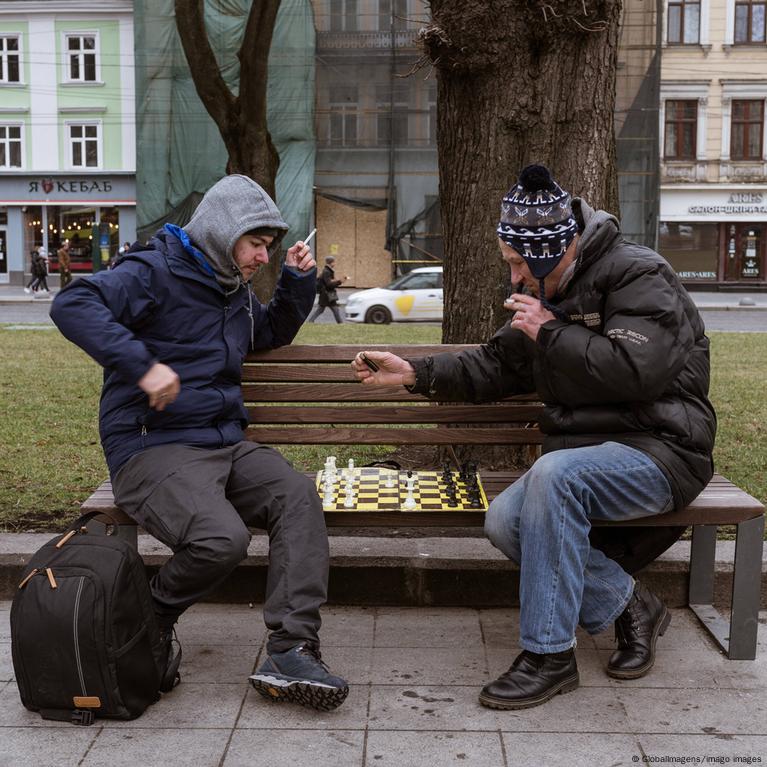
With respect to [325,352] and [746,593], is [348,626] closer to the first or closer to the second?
[325,352]

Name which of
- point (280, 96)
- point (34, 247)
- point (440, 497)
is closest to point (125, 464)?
point (440, 497)

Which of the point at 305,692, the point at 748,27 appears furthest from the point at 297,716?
the point at 748,27

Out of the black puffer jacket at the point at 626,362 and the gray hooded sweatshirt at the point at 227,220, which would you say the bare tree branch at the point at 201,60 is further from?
the black puffer jacket at the point at 626,362

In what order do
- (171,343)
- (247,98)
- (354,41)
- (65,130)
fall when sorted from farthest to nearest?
(65,130), (354,41), (247,98), (171,343)

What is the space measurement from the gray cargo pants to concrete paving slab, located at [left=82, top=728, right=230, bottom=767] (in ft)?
1.14

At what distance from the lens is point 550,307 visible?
12.1ft

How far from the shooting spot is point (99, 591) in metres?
3.22

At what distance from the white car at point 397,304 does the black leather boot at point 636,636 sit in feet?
64.5

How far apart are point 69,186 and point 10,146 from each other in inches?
110

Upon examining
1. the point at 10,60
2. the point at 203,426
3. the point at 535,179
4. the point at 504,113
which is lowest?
the point at 203,426

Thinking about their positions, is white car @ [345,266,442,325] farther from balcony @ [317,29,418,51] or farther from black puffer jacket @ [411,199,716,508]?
black puffer jacket @ [411,199,716,508]

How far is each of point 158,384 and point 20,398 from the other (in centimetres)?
608

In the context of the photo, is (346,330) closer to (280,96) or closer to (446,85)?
(446,85)

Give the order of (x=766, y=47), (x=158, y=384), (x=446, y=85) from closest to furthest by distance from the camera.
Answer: (x=158, y=384), (x=446, y=85), (x=766, y=47)
